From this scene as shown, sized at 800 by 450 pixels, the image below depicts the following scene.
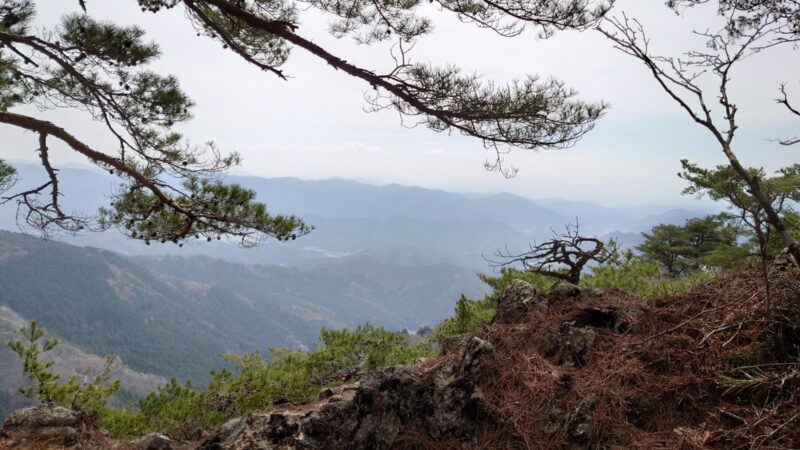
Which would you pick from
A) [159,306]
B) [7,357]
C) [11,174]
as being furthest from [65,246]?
[11,174]

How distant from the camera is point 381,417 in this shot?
3.22 m

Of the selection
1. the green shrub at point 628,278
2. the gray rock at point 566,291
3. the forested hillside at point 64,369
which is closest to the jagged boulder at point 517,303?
the gray rock at point 566,291

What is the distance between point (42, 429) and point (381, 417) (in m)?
3.34

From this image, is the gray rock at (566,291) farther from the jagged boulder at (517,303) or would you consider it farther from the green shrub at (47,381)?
the green shrub at (47,381)

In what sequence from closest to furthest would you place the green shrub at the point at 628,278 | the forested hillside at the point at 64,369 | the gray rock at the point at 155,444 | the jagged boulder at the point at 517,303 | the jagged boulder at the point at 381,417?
the jagged boulder at the point at 381,417 → the gray rock at the point at 155,444 → the jagged boulder at the point at 517,303 → the green shrub at the point at 628,278 → the forested hillside at the point at 64,369

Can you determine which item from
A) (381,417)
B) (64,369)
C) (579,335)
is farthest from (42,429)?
(64,369)

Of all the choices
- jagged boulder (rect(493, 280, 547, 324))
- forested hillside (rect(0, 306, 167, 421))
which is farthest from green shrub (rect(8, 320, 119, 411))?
forested hillside (rect(0, 306, 167, 421))

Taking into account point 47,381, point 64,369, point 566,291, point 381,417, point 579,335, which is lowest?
point 64,369

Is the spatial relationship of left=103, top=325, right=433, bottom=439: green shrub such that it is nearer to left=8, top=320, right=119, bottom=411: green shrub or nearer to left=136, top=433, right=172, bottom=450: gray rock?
left=8, top=320, right=119, bottom=411: green shrub

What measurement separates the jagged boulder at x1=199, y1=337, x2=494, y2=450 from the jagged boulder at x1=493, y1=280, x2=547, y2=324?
0.78 m

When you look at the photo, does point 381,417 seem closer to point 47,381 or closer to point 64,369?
point 47,381

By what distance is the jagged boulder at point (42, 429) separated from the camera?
3.96 metres

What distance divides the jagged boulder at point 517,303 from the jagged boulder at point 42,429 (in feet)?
13.7

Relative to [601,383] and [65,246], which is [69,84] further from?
[65,246]
